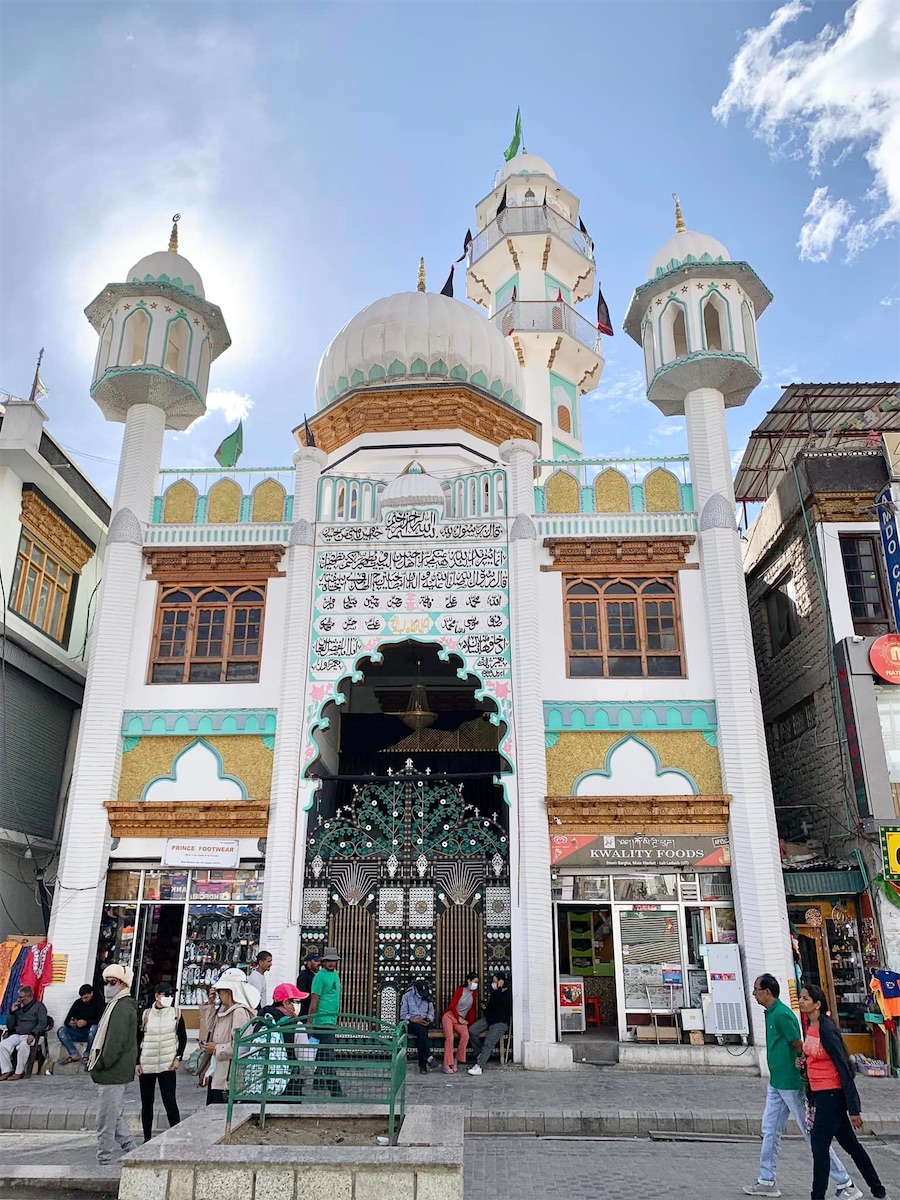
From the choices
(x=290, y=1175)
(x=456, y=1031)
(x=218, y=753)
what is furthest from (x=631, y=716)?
(x=290, y=1175)

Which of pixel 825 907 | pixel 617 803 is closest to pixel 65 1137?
pixel 617 803

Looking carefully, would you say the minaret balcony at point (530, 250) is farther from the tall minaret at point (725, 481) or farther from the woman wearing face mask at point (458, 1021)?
the woman wearing face mask at point (458, 1021)

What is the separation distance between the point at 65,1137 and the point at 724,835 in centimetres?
885

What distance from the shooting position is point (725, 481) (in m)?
15.2

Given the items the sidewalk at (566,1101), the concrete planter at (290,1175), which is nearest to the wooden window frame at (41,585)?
the sidewalk at (566,1101)

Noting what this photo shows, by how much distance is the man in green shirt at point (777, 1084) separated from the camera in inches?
259

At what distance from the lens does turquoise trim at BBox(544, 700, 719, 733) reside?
45.6ft

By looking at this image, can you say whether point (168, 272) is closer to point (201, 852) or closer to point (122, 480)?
point (122, 480)

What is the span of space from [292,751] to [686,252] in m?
10.9

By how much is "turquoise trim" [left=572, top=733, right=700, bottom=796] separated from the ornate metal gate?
4.97 feet

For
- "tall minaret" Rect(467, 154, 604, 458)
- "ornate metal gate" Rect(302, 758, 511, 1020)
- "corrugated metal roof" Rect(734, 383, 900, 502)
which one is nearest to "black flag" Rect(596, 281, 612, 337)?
"tall minaret" Rect(467, 154, 604, 458)

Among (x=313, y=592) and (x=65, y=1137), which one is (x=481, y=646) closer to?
(x=313, y=592)

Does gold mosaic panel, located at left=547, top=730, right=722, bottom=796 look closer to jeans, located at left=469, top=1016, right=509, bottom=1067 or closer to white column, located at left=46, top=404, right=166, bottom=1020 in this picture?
jeans, located at left=469, top=1016, right=509, bottom=1067

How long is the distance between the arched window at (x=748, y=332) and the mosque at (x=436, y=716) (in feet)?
0.18
